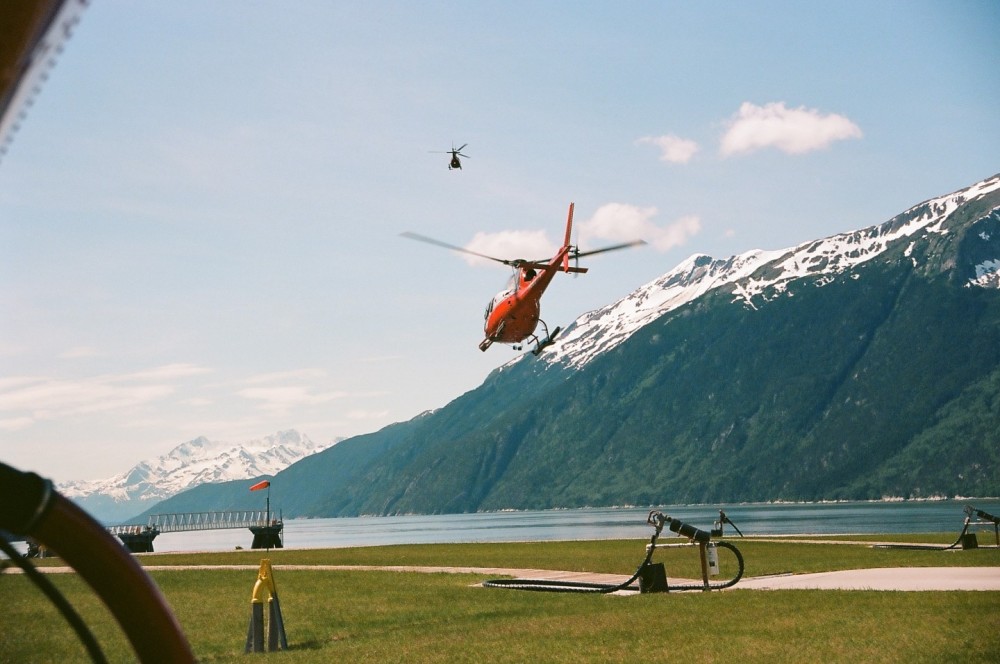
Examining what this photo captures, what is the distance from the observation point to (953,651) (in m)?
15.0

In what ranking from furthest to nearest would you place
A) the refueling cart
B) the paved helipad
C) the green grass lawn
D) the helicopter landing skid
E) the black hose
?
the helicopter landing skid
the paved helipad
the refueling cart
the green grass lawn
the black hose

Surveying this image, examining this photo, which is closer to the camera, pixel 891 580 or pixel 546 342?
pixel 891 580

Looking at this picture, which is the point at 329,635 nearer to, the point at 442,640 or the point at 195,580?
the point at 442,640

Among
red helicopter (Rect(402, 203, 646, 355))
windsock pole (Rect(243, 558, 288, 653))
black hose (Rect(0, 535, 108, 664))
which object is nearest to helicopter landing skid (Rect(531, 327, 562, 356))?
red helicopter (Rect(402, 203, 646, 355))

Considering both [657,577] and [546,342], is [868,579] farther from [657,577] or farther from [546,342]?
[546,342]

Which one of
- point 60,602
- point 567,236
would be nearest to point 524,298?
point 567,236

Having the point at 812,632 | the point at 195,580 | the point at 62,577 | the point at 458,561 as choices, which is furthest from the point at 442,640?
the point at 458,561

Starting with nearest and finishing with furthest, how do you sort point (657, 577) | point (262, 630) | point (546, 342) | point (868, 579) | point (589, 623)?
point (262, 630)
point (589, 623)
point (657, 577)
point (868, 579)
point (546, 342)

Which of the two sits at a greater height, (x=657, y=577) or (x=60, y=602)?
(x=60, y=602)

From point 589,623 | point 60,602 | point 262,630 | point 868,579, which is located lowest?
point 868,579

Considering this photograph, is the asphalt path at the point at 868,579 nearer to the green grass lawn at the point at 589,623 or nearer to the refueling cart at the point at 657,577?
the refueling cart at the point at 657,577

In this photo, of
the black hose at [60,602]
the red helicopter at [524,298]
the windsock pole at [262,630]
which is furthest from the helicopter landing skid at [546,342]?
the black hose at [60,602]

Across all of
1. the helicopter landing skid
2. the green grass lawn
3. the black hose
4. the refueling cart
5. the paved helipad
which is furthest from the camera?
the helicopter landing skid

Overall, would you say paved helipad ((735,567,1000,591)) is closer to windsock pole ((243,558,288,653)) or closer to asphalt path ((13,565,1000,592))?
asphalt path ((13,565,1000,592))
